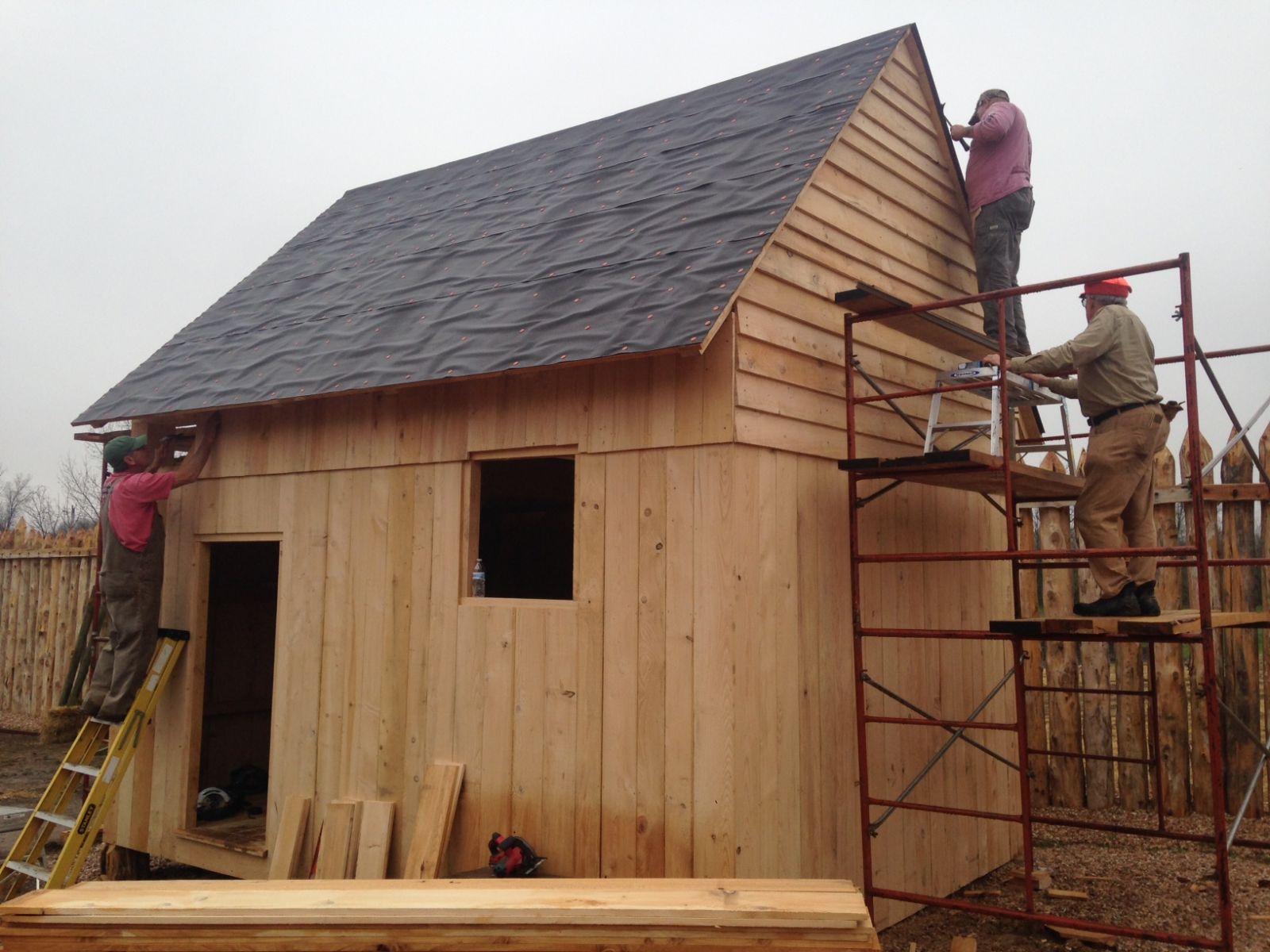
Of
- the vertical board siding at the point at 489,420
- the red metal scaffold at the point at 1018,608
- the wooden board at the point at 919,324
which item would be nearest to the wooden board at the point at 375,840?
the vertical board siding at the point at 489,420

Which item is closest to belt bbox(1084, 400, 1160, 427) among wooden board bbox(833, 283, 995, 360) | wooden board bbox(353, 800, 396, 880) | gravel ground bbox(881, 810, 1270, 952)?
wooden board bbox(833, 283, 995, 360)

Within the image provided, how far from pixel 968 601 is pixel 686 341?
152 inches

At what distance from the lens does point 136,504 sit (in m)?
7.84

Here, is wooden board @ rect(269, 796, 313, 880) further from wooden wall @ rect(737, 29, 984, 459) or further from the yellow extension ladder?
wooden wall @ rect(737, 29, 984, 459)

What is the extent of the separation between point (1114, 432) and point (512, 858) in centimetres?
417

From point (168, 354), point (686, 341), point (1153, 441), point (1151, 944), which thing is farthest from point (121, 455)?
point (1151, 944)

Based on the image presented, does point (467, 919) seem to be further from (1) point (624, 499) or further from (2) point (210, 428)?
(2) point (210, 428)

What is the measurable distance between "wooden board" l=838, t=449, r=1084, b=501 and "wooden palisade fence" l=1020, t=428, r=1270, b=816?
8.70ft

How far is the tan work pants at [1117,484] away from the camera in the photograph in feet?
18.3

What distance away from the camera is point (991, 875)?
25.7 ft

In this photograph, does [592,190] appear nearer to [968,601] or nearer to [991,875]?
[968,601]

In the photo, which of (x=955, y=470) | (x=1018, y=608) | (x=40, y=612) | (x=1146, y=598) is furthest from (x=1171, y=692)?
(x=40, y=612)

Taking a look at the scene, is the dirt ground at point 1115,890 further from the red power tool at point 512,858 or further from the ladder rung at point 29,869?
the red power tool at point 512,858

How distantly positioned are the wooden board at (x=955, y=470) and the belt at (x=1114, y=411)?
1.45 ft
